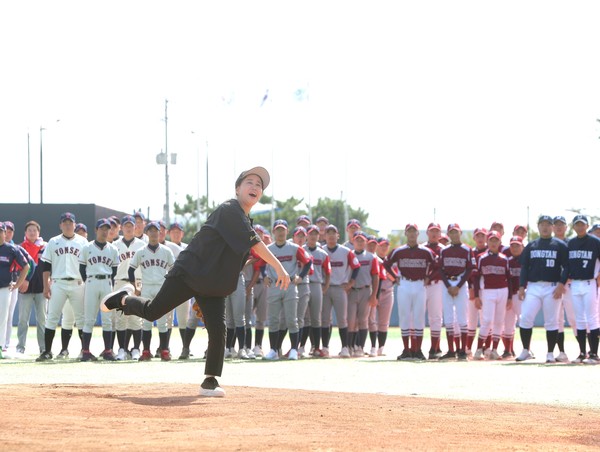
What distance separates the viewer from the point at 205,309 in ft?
30.9

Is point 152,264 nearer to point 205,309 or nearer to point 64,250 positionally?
point 64,250

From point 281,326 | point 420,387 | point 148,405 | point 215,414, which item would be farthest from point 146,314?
point 281,326

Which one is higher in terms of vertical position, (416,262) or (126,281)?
(416,262)

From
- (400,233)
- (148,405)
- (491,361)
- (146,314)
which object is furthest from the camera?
(400,233)

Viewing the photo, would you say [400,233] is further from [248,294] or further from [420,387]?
[420,387]

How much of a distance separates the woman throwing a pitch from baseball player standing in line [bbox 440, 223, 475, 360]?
840 cm

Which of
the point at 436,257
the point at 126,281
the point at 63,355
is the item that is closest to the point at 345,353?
the point at 436,257

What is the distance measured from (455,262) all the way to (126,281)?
562cm

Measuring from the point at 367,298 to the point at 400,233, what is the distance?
234 ft

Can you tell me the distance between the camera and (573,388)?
11633mm

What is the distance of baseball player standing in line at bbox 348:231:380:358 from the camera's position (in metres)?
18.3

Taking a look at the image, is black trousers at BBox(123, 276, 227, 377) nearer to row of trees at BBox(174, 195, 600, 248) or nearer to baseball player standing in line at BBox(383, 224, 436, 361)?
baseball player standing in line at BBox(383, 224, 436, 361)

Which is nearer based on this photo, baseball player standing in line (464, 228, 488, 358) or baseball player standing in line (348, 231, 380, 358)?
baseball player standing in line (464, 228, 488, 358)

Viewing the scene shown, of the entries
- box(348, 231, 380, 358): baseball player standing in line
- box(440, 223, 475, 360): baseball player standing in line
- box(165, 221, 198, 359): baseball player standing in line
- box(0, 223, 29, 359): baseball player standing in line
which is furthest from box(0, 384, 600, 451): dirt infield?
box(348, 231, 380, 358): baseball player standing in line
